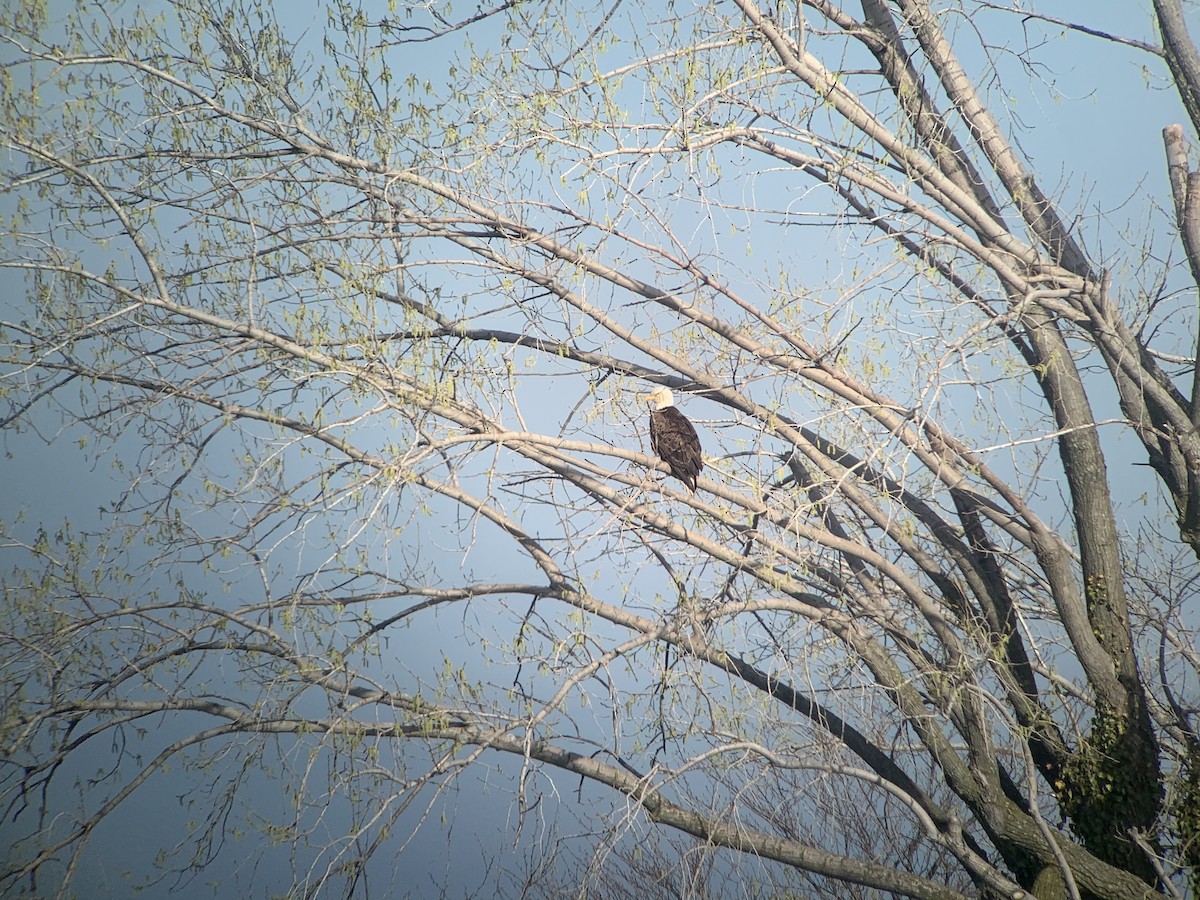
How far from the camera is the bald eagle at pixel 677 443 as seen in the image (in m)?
4.49

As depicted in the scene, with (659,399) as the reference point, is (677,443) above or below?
below

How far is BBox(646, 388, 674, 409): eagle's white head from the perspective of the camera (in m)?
4.80

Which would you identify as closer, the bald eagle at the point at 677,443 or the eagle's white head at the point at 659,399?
the bald eagle at the point at 677,443

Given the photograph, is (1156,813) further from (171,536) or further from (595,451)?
(171,536)

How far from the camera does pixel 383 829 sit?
13.3 ft

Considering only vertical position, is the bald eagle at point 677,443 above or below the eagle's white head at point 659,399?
below

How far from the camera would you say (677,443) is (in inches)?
177

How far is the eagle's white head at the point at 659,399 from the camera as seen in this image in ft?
15.8

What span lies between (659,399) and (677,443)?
455 mm

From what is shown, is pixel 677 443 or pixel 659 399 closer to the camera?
pixel 677 443

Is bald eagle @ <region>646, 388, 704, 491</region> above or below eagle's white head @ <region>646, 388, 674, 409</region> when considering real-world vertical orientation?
below

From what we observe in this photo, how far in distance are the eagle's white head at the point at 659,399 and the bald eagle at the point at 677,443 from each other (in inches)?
5.4

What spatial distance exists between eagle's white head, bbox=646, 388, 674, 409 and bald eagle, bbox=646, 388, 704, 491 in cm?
14

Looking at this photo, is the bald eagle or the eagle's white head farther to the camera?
the eagle's white head
